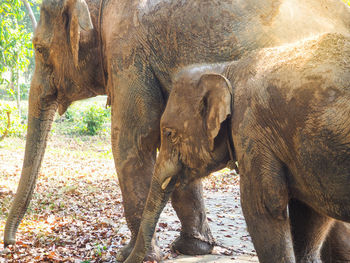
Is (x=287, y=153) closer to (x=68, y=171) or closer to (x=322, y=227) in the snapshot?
(x=322, y=227)

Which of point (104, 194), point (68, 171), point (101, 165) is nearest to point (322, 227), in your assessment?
point (104, 194)

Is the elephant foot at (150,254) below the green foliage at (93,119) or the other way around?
below

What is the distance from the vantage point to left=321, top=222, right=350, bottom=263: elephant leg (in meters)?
3.43

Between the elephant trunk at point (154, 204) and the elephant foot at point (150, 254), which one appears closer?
the elephant trunk at point (154, 204)

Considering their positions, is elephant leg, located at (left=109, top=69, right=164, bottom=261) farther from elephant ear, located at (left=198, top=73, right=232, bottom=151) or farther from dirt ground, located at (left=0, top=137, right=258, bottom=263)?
elephant ear, located at (left=198, top=73, right=232, bottom=151)

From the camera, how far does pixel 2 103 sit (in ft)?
41.5

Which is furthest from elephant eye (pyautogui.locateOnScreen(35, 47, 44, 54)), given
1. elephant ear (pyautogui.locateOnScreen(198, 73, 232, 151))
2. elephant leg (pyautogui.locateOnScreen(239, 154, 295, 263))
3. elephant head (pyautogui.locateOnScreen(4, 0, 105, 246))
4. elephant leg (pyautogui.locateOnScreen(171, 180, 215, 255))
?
elephant leg (pyautogui.locateOnScreen(239, 154, 295, 263))

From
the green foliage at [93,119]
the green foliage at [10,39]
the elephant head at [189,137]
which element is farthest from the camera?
the green foliage at [93,119]

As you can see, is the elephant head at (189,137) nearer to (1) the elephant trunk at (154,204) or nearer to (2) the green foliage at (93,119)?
(1) the elephant trunk at (154,204)

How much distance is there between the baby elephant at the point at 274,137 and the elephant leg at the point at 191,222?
1.33 metres

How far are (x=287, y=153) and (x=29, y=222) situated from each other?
195 inches

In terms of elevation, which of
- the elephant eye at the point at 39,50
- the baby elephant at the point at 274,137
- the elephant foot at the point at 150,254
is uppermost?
the elephant eye at the point at 39,50

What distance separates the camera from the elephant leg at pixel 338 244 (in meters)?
3.43

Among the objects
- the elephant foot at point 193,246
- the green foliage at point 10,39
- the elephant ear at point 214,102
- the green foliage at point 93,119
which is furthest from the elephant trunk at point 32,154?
the green foliage at point 93,119
